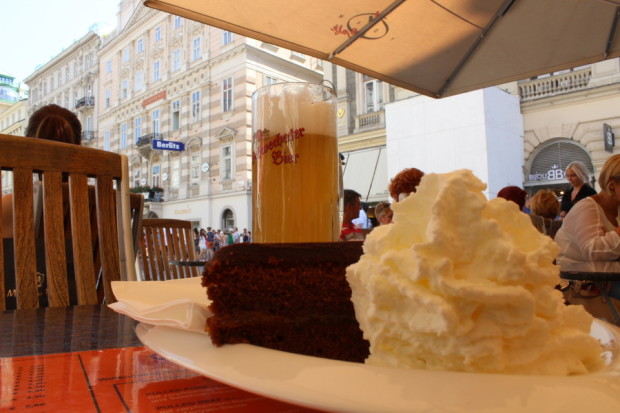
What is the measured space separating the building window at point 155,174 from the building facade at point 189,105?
37 millimetres

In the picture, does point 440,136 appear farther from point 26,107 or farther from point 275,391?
point 26,107

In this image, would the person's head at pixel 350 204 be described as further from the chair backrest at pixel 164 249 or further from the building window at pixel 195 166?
the building window at pixel 195 166

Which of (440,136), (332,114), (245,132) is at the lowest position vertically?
(332,114)

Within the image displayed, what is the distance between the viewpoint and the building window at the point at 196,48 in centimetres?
1496

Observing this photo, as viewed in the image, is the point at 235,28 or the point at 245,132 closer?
the point at 235,28

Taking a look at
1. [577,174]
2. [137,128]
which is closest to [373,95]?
[577,174]

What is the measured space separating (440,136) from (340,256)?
869 centimetres

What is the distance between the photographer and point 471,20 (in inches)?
90.4

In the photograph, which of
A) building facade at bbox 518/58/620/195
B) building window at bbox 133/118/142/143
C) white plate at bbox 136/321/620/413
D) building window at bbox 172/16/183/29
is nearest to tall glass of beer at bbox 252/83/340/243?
white plate at bbox 136/321/620/413

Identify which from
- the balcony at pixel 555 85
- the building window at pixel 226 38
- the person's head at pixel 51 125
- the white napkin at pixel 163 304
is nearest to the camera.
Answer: the white napkin at pixel 163 304

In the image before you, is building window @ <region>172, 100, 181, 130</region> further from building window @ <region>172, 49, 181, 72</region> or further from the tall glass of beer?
the tall glass of beer

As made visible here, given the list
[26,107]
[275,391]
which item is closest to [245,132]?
[275,391]

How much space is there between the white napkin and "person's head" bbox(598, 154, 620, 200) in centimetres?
221

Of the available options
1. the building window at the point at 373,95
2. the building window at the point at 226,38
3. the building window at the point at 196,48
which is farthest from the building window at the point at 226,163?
the building window at the point at 373,95
